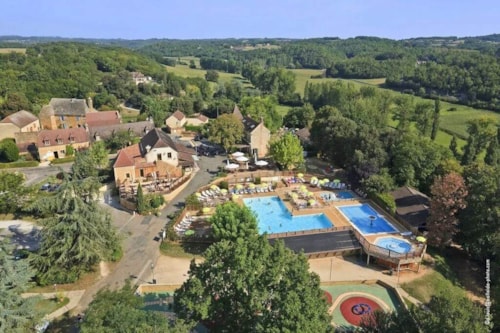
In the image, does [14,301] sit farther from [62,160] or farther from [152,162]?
[62,160]

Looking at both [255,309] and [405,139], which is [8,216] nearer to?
[255,309]

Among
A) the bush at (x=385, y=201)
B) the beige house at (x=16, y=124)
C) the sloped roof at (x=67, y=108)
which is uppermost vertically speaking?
the sloped roof at (x=67, y=108)

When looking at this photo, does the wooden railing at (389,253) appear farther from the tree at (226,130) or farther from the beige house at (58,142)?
the beige house at (58,142)

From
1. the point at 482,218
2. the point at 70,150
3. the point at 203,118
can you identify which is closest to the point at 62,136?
the point at 70,150

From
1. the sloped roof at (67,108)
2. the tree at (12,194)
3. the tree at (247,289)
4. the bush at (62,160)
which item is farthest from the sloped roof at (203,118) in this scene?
the tree at (247,289)

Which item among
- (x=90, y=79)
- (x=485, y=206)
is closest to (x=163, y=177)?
(x=485, y=206)

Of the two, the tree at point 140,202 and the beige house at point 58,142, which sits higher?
the beige house at point 58,142
